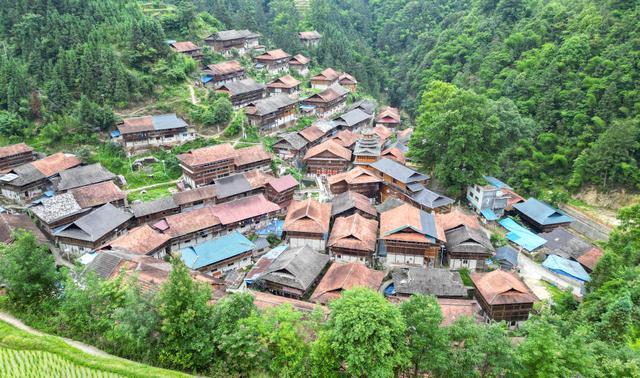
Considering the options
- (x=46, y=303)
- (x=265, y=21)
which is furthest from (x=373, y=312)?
(x=265, y=21)

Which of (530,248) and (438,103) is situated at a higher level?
(438,103)

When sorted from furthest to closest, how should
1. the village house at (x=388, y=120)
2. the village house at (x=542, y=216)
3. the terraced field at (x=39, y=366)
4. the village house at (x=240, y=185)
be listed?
the village house at (x=388, y=120), the village house at (x=542, y=216), the village house at (x=240, y=185), the terraced field at (x=39, y=366)

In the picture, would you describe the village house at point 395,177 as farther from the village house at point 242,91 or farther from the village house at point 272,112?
the village house at point 242,91

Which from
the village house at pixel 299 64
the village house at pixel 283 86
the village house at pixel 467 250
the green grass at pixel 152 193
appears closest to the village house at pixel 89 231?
the green grass at pixel 152 193

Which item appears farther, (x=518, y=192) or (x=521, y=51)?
(x=521, y=51)

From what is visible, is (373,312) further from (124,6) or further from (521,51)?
(124,6)

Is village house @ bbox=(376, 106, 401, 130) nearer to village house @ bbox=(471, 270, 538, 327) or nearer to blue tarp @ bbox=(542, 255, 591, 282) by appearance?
blue tarp @ bbox=(542, 255, 591, 282)
